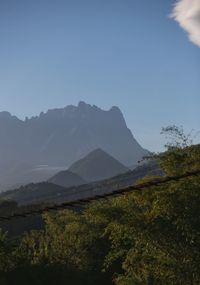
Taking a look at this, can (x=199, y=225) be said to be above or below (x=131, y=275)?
above

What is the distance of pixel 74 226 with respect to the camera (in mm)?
38312

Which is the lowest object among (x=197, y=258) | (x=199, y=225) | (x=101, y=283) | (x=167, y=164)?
(x=101, y=283)

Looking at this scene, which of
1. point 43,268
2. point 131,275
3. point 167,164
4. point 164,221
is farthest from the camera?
point 43,268

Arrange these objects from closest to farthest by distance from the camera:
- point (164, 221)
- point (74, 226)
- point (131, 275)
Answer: point (164, 221) < point (131, 275) < point (74, 226)

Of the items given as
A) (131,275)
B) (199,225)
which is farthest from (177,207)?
(131,275)

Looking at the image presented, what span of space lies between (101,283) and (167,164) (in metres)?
15.6

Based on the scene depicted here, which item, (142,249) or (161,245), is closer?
(161,245)

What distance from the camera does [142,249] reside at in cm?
2398

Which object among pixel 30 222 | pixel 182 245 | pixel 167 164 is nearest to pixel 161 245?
pixel 182 245

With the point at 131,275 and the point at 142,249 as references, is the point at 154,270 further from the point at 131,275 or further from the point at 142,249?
the point at 131,275

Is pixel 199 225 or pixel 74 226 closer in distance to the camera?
pixel 199 225

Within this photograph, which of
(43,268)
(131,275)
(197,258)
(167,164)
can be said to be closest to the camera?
Answer: (197,258)

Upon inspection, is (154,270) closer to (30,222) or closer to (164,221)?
(164,221)

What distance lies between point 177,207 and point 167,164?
363 centimetres
